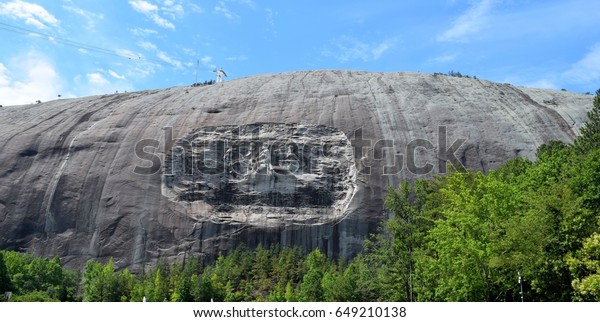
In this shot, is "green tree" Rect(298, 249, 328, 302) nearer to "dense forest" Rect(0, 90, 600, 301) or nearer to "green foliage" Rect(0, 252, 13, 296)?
"dense forest" Rect(0, 90, 600, 301)

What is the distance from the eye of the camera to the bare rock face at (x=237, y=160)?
174 feet

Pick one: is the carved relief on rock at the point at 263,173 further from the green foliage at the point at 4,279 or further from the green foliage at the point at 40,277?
the green foliage at the point at 4,279

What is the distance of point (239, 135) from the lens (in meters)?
59.3

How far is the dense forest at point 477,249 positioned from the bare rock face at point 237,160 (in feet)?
24.2

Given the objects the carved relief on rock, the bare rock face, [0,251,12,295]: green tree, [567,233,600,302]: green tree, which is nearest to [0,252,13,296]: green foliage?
[0,251,12,295]: green tree

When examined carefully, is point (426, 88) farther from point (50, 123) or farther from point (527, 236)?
point (527, 236)

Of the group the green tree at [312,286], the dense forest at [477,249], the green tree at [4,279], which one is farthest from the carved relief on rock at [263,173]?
the green tree at [4,279]

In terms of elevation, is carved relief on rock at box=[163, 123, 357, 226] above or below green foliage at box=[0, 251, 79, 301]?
above

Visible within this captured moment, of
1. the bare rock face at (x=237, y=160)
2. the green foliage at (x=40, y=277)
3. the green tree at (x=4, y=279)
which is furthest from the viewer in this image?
the bare rock face at (x=237, y=160)

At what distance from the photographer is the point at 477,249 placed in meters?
25.0

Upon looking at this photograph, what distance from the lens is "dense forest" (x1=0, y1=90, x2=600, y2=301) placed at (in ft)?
76.9

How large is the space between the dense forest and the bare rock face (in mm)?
7385

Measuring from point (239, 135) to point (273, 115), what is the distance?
421 cm

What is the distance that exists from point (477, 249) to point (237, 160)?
118ft
